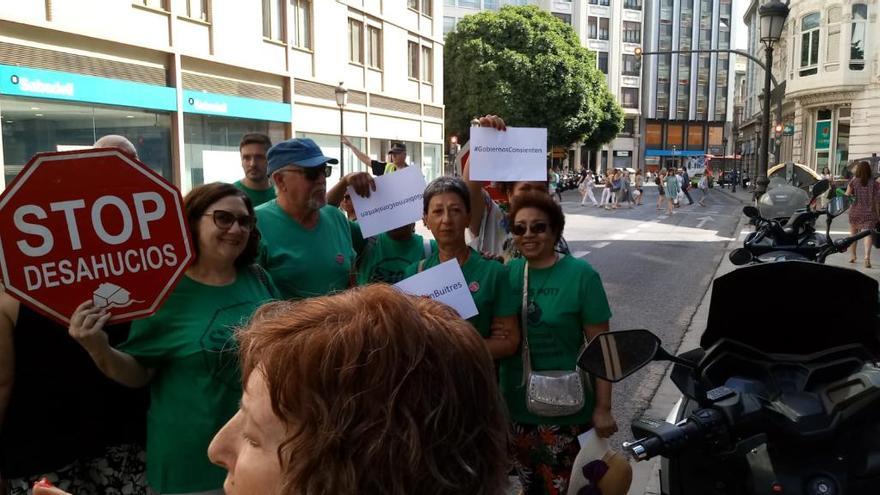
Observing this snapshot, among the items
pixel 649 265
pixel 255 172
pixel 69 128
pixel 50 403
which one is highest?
pixel 69 128

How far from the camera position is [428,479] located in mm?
940

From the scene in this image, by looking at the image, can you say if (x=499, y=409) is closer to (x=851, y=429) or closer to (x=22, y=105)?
(x=851, y=429)

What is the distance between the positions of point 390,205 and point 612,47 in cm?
7464

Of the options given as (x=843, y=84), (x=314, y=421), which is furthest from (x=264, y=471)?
(x=843, y=84)

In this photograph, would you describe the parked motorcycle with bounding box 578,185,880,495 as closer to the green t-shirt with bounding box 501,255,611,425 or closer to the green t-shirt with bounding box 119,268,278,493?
the green t-shirt with bounding box 501,255,611,425

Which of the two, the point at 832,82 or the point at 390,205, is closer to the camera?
the point at 390,205

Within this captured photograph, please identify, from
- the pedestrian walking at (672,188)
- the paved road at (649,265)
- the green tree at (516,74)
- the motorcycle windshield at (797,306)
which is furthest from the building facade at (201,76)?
the motorcycle windshield at (797,306)

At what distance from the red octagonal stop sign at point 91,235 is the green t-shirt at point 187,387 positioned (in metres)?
0.24

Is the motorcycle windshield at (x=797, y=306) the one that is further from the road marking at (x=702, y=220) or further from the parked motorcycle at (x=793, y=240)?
the road marking at (x=702, y=220)

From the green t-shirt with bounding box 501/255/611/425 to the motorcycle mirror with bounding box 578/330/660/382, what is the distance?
3.36 feet

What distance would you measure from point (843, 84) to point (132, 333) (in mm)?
38304

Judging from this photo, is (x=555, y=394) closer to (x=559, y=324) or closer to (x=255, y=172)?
(x=559, y=324)

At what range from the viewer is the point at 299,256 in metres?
3.20

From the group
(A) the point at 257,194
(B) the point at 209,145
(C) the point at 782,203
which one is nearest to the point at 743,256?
(C) the point at 782,203
